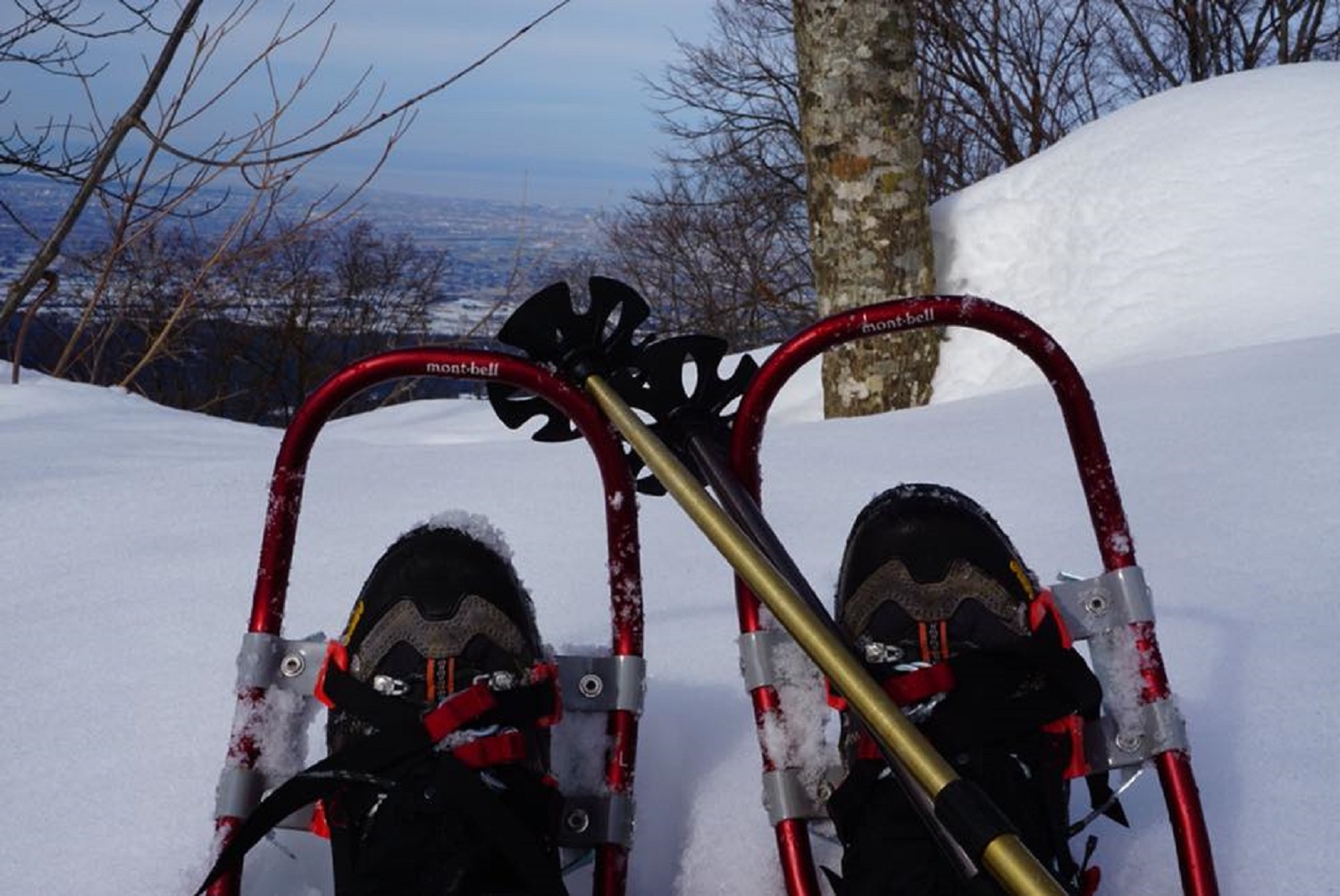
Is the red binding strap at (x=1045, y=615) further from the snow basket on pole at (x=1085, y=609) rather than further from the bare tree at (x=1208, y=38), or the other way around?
Result: the bare tree at (x=1208, y=38)

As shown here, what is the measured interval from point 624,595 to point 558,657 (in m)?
0.09

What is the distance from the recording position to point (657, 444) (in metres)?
1.13

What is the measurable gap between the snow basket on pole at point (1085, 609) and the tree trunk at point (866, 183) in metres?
2.96

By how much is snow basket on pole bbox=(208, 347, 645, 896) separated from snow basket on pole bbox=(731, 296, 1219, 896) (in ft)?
0.42

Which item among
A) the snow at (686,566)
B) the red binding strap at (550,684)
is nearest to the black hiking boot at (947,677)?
the snow at (686,566)

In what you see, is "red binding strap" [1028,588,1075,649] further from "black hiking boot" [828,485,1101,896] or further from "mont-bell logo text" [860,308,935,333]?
"mont-bell logo text" [860,308,935,333]

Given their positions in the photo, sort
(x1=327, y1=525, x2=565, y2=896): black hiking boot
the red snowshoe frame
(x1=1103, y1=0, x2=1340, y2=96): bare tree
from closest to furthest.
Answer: (x1=327, y1=525, x2=565, y2=896): black hiking boot < the red snowshoe frame < (x1=1103, y1=0, x2=1340, y2=96): bare tree

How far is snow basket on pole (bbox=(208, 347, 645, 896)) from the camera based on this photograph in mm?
1113

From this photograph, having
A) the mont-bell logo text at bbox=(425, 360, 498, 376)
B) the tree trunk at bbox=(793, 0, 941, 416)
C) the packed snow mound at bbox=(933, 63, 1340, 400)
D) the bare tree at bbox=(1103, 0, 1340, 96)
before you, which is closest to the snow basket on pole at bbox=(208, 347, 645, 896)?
the mont-bell logo text at bbox=(425, 360, 498, 376)

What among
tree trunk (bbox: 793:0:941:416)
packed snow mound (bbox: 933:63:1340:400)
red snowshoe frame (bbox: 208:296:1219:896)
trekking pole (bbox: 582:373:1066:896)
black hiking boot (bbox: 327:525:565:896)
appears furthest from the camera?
tree trunk (bbox: 793:0:941:416)

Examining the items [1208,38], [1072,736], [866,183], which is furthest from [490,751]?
[1208,38]

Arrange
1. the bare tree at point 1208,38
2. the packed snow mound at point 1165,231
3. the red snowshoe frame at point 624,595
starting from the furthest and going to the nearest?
the bare tree at point 1208,38 → the packed snow mound at point 1165,231 → the red snowshoe frame at point 624,595

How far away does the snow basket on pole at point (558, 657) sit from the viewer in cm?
111

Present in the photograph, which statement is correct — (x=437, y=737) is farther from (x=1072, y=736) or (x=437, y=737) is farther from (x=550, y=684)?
(x=1072, y=736)
